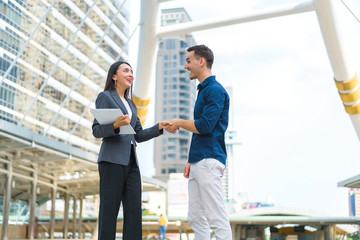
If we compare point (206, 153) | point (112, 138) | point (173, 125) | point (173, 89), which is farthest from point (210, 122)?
point (173, 89)

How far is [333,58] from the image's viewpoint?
10430 mm

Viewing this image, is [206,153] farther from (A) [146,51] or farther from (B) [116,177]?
(A) [146,51]

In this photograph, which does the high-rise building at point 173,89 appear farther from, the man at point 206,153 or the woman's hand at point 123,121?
the woman's hand at point 123,121

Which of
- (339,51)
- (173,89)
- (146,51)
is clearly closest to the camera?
(339,51)

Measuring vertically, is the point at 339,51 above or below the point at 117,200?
above

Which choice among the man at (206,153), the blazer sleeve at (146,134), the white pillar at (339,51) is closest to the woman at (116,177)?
the blazer sleeve at (146,134)

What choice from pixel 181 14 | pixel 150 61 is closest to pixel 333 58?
pixel 150 61

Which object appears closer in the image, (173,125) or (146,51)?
(173,125)

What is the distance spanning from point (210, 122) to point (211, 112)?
0.29 ft

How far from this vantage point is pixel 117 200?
439 cm

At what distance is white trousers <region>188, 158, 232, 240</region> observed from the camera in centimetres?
437

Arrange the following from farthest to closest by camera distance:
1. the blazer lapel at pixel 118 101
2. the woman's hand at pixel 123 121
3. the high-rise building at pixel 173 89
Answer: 1. the high-rise building at pixel 173 89
2. the blazer lapel at pixel 118 101
3. the woman's hand at pixel 123 121

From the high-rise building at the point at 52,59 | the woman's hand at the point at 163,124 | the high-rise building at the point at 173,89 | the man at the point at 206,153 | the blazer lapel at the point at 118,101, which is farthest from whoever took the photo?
the high-rise building at the point at 173,89

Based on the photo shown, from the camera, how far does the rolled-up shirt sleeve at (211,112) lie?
4.43m
